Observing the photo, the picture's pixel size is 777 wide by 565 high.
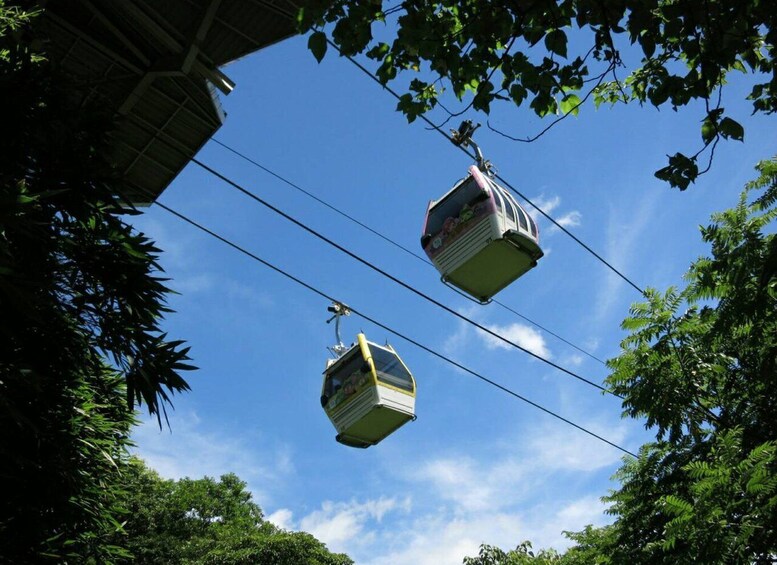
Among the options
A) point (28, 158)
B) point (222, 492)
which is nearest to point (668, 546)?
point (28, 158)

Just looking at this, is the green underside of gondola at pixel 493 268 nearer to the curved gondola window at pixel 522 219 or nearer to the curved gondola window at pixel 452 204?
the curved gondola window at pixel 522 219

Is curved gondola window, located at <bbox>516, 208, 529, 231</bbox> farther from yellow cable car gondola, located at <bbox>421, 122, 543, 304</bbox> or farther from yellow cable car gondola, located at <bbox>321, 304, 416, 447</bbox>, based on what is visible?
yellow cable car gondola, located at <bbox>321, 304, 416, 447</bbox>

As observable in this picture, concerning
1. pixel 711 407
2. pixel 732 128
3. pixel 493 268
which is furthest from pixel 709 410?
pixel 732 128

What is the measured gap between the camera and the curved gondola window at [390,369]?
46.2 ft

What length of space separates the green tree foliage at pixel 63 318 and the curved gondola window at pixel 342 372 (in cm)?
540

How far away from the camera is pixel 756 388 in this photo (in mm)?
9211

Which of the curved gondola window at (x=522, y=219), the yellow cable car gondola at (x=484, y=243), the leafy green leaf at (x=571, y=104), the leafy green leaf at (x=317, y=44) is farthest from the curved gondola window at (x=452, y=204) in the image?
the leafy green leaf at (x=317, y=44)

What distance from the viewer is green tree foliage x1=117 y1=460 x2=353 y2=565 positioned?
25984mm

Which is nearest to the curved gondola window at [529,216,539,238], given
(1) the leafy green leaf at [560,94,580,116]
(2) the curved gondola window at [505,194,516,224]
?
(2) the curved gondola window at [505,194,516,224]

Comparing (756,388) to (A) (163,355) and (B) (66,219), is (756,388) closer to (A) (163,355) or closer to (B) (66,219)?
(A) (163,355)

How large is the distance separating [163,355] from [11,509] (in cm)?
231

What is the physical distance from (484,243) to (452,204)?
4.09 feet

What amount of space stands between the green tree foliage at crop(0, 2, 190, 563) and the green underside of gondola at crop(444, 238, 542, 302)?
445 cm

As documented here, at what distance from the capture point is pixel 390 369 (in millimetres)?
14383
